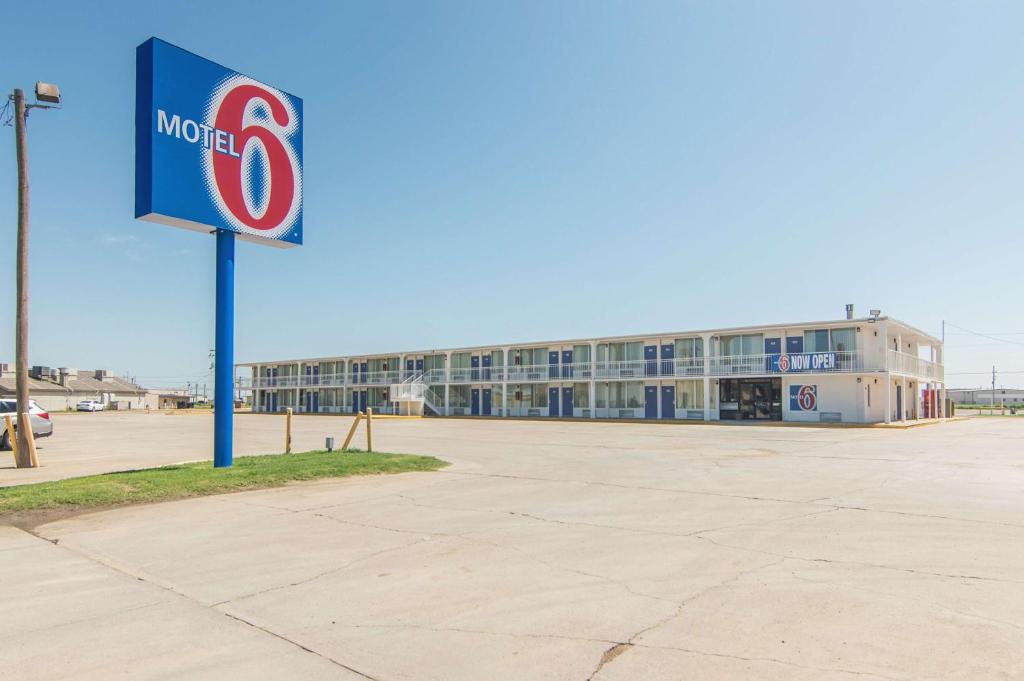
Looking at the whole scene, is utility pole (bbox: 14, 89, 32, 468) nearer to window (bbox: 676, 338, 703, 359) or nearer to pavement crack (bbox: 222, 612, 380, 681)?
pavement crack (bbox: 222, 612, 380, 681)

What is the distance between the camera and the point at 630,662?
4141mm

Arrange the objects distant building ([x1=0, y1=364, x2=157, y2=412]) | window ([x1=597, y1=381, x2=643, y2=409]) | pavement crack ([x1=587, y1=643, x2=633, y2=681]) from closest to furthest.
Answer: pavement crack ([x1=587, y1=643, x2=633, y2=681])
window ([x1=597, y1=381, x2=643, y2=409])
distant building ([x1=0, y1=364, x2=157, y2=412])

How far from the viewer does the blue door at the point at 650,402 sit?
136ft

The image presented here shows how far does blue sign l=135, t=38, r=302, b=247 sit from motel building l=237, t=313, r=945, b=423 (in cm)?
1533

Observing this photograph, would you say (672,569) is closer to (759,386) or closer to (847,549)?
(847,549)

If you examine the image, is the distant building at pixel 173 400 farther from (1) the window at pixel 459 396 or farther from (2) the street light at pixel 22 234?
(2) the street light at pixel 22 234

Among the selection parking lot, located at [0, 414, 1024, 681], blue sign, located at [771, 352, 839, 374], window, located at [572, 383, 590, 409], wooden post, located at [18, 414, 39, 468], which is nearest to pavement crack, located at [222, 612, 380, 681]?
parking lot, located at [0, 414, 1024, 681]

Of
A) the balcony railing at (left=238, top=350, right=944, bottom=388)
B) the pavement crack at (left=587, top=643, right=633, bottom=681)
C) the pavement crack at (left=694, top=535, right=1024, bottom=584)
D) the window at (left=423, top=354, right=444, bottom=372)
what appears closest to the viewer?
the pavement crack at (left=587, top=643, right=633, bottom=681)

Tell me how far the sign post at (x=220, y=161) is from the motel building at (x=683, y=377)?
15.2m

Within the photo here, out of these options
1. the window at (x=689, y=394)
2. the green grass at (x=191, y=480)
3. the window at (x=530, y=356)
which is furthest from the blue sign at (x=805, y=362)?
the green grass at (x=191, y=480)

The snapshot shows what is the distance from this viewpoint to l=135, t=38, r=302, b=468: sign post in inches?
500

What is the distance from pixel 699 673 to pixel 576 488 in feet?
25.4

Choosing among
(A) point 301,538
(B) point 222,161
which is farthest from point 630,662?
(B) point 222,161

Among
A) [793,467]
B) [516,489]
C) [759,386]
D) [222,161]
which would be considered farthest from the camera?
[759,386]
